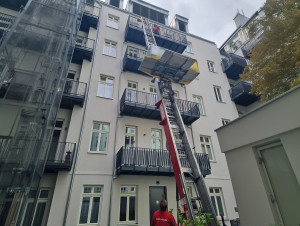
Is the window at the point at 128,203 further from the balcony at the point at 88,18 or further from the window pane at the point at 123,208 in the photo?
the balcony at the point at 88,18

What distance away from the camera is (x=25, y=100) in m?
5.38

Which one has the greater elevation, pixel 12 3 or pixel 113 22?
pixel 113 22

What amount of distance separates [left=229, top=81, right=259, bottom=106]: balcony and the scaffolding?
1413cm

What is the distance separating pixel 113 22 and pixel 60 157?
1194 centimetres

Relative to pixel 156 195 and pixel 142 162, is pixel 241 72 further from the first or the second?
pixel 156 195

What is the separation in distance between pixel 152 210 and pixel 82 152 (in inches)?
193

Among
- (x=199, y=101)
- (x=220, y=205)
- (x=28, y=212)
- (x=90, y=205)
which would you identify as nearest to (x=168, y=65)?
(x=28, y=212)

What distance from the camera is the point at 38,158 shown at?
214 inches

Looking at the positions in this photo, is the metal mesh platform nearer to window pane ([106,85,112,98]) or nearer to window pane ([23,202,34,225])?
window pane ([106,85,112,98])

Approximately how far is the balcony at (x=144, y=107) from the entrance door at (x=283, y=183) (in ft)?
23.1

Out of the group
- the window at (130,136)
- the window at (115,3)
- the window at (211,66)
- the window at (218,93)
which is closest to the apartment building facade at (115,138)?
the window at (130,136)

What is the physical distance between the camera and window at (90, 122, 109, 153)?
967 cm

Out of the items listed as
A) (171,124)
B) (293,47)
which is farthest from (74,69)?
(293,47)

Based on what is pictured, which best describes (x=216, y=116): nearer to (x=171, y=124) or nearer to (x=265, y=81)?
(x=265, y=81)
